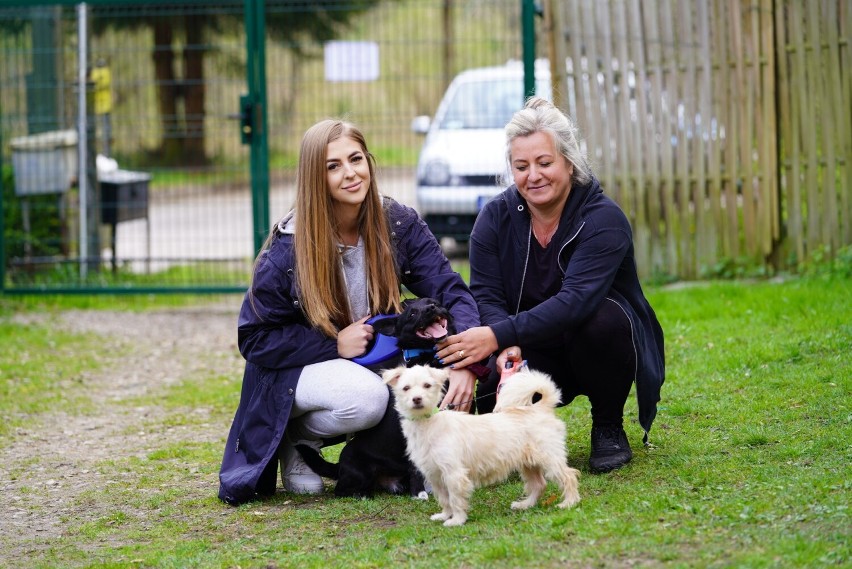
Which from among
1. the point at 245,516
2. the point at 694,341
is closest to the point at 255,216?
the point at 694,341

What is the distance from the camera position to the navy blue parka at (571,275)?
14.8 feet

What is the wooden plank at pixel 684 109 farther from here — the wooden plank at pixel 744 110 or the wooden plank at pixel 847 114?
the wooden plank at pixel 847 114

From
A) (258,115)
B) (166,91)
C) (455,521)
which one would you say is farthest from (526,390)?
(166,91)

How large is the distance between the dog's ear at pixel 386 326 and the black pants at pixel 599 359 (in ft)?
1.62

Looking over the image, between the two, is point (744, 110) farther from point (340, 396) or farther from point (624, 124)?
point (340, 396)

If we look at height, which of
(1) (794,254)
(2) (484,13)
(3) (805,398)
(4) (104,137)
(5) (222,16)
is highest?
(5) (222,16)

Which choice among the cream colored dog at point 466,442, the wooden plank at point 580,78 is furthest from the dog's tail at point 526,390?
the wooden plank at point 580,78

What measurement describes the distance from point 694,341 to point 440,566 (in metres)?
3.66

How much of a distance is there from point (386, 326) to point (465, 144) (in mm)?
5396

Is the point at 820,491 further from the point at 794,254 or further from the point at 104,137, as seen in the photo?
the point at 104,137

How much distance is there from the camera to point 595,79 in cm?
892

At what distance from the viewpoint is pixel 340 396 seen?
4.52m

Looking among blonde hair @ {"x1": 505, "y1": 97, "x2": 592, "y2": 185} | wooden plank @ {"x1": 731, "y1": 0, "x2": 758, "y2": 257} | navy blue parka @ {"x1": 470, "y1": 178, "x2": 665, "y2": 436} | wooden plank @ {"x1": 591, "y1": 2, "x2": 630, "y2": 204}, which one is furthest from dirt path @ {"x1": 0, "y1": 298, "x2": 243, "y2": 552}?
wooden plank @ {"x1": 731, "y1": 0, "x2": 758, "y2": 257}

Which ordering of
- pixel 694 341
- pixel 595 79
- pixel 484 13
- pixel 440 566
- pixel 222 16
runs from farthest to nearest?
pixel 222 16 → pixel 484 13 → pixel 595 79 → pixel 694 341 → pixel 440 566
